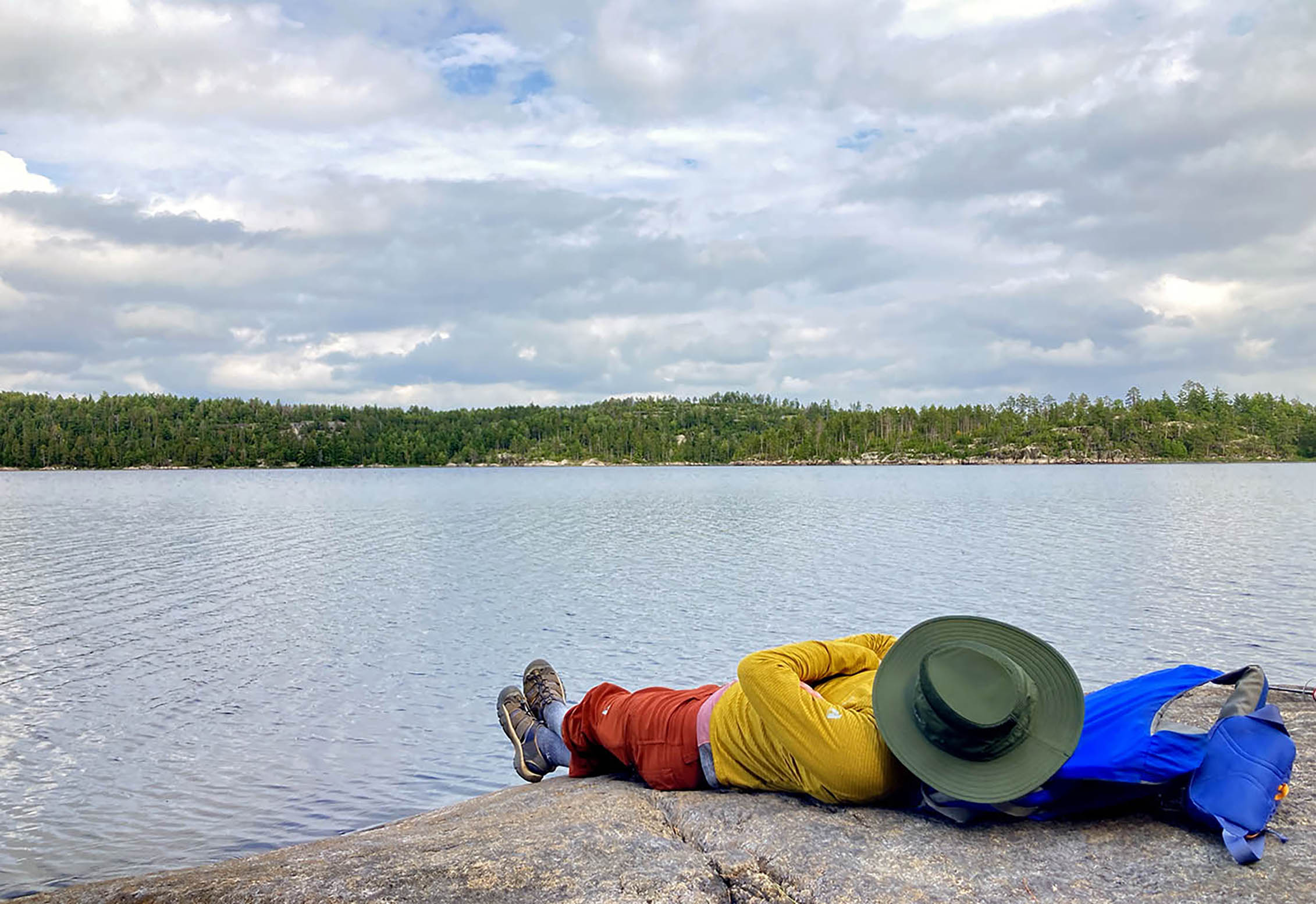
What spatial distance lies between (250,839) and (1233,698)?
9.29 metres

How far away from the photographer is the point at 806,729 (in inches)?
214

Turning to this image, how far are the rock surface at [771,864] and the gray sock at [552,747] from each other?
184 cm

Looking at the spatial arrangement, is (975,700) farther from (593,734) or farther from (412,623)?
(412,623)

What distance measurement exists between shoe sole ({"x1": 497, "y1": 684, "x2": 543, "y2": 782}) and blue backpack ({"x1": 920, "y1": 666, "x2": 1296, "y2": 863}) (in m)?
3.76

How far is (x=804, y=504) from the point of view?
73062mm

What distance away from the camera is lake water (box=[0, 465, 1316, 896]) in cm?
1119

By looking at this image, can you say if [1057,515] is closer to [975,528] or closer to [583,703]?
[975,528]

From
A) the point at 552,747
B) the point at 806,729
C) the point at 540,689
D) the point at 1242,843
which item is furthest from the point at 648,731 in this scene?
the point at 1242,843

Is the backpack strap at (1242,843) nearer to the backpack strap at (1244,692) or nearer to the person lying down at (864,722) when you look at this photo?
the backpack strap at (1244,692)

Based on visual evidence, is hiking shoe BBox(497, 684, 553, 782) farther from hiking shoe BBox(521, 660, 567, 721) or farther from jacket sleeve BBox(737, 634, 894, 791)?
jacket sleeve BBox(737, 634, 894, 791)

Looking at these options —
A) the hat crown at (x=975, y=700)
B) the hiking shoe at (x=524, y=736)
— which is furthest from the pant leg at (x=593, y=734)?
the hat crown at (x=975, y=700)

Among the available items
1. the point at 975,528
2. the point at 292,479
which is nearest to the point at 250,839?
the point at 975,528

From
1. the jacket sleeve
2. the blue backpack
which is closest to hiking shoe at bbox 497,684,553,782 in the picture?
the jacket sleeve

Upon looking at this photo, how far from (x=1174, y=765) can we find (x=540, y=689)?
505 centimetres
